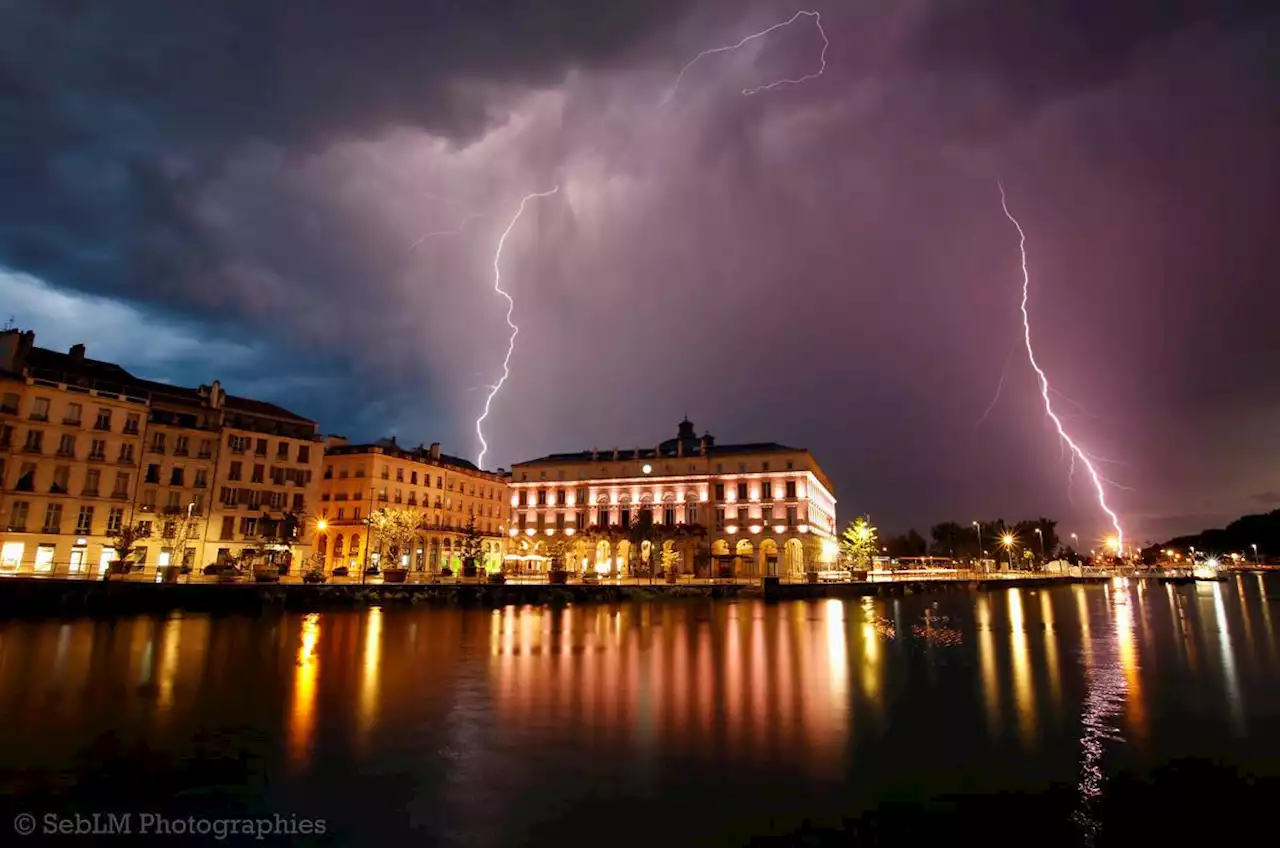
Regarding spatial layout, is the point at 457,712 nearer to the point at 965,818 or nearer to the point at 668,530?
the point at 965,818

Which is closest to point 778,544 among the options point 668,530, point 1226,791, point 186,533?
point 668,530

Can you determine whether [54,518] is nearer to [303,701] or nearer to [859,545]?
[303,701]

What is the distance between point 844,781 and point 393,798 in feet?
21.1

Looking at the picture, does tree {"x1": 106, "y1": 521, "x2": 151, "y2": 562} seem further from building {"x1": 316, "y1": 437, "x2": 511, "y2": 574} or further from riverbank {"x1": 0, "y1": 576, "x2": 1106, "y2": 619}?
building {"x1": 316, "y1": 437, "x2": 511, "y2": 574}

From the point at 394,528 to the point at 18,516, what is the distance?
28525 mm

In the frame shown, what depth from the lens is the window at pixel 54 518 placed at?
51844mm

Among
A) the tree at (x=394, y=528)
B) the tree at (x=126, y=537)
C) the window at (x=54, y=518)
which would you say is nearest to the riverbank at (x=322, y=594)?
the tree at (x=126, y=537)

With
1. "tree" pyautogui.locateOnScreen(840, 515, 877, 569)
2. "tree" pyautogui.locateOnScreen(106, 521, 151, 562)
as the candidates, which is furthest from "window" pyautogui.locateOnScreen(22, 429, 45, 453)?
"tree" pyautogui.locateOnScreen(840, 515, 877, 569)

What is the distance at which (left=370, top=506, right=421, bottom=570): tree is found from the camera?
69.6 m

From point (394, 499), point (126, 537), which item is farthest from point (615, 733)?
point (394, 499)

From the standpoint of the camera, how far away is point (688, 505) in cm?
8950

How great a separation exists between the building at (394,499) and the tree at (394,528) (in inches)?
66.7

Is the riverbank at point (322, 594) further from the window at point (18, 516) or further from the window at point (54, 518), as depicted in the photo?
the window at point (54, 518)

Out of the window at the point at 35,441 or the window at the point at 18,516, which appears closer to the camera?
the window at the point at 18,516
